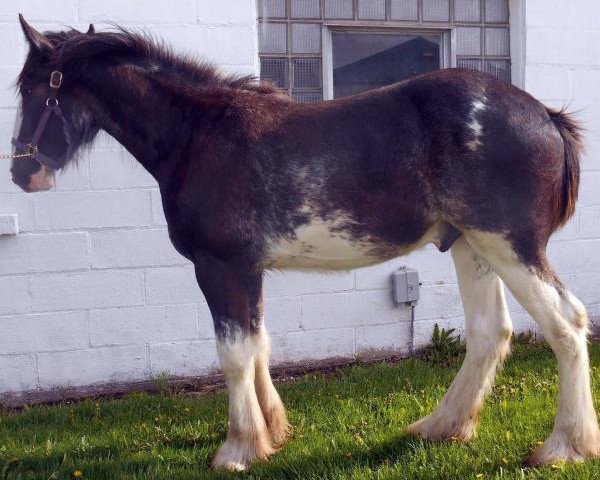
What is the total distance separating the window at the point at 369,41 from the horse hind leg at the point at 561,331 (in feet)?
8.26

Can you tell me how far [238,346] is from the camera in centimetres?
331

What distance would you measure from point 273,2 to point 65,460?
3330mm

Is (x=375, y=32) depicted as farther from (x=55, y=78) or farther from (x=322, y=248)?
(x=55, y=78)

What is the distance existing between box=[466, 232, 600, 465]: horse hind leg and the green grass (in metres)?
0.11

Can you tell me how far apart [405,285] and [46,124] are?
2914 millimetres

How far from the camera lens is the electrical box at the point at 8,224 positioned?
462 cm

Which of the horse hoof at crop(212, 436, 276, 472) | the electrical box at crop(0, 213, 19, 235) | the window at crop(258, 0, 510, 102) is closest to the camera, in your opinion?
the horse hoof at crop(212, 436, 276, 472)

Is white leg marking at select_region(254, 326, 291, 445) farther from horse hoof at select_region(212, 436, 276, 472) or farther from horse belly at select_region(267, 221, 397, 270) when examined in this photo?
horse belly at select_region(267, 221, 397, 270)

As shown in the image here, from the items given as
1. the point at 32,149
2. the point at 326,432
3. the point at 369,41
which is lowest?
the point at 326,432

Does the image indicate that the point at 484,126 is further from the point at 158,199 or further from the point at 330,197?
the point at 158,199

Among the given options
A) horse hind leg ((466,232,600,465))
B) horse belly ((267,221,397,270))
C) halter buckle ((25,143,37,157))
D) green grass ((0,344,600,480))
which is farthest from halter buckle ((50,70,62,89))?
horse hind leg ((466,232,600,465))

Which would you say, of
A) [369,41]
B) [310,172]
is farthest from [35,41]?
[369,41]

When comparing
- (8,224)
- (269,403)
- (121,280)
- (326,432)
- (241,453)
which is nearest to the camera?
(241,453)

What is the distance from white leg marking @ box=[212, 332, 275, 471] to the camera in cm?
332
